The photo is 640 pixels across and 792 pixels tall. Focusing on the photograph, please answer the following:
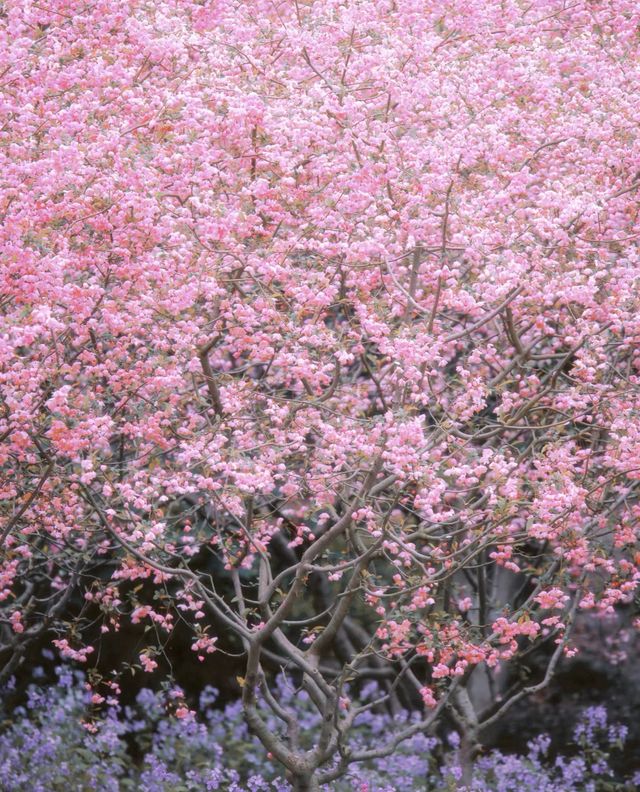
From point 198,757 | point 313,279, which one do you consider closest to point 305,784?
point 313,279

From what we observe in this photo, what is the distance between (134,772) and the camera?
10.8 m

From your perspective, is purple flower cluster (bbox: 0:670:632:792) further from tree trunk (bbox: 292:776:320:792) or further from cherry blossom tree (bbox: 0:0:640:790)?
cherry blossom tree (bbox: 0:0:640:790)

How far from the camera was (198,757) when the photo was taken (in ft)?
36.0

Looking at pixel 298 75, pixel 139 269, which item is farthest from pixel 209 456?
A: pixel 298 75

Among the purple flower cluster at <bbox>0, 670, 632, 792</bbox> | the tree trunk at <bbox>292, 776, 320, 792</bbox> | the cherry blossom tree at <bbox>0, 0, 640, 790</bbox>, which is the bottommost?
the tree trunk at <bbox>292, 776, 320, 792</bbox>

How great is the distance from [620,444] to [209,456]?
8.19ft

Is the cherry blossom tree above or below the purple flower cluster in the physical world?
above

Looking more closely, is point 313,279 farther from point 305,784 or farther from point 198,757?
point 198,757

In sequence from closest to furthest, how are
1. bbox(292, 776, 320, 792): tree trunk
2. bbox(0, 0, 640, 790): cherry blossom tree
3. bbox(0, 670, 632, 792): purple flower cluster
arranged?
bbox(0, 0, 640, 790): cherry blossom tree → bbox(292, 776, 320, 792): tree trunk → bbox(0, 670, 632, 792): purple flower cluster

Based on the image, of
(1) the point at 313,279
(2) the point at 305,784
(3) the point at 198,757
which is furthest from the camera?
(3) the point at 198,757

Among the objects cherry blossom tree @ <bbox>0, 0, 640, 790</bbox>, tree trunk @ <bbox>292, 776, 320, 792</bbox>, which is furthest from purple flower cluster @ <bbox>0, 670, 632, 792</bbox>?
cherry blossom tree @ <bbox>0, 0, 640, 790</bbox>

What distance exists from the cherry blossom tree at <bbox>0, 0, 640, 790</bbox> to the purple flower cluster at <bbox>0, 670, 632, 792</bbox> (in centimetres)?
247

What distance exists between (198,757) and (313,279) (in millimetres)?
6093

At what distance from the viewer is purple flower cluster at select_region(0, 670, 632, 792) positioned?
9.88 metres
